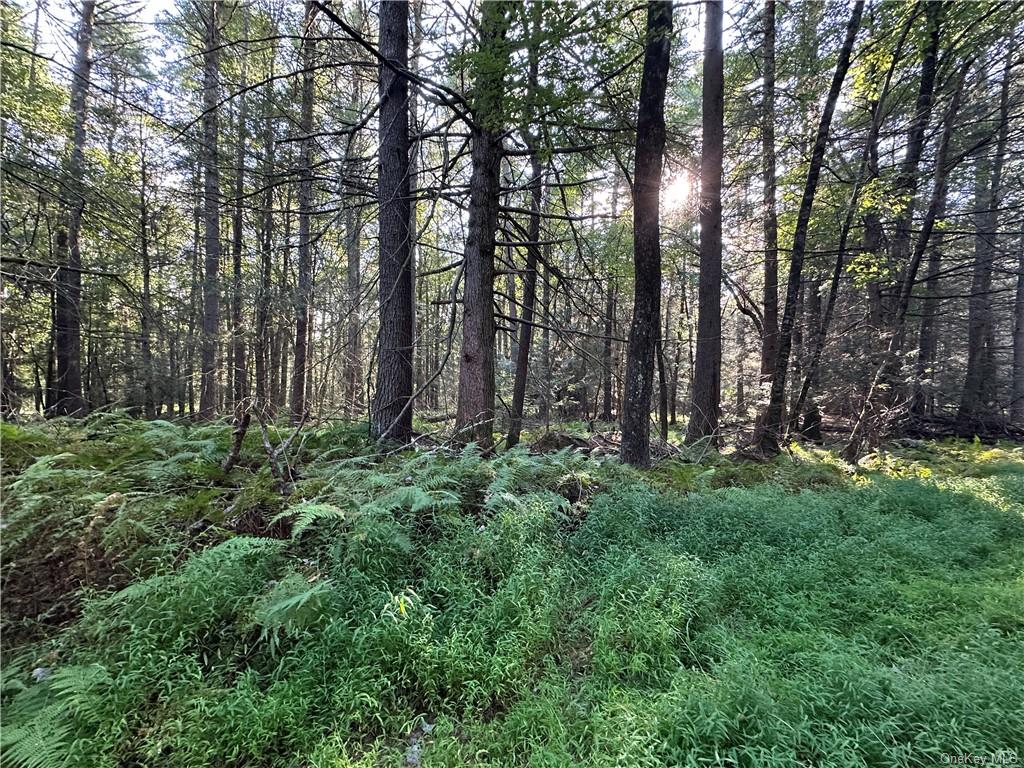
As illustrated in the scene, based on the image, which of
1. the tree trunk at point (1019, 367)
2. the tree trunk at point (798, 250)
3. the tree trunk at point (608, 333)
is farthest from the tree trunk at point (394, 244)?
the tree trunk at point (1019, 367)

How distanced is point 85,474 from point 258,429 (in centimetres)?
232

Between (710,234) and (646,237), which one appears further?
(710,234)

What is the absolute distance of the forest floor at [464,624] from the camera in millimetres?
1875

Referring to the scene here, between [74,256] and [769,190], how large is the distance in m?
14.2

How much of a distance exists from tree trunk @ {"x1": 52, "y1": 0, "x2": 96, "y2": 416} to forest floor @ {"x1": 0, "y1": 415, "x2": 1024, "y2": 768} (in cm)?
281

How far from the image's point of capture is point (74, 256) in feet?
22.6

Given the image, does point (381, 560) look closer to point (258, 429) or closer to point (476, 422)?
point (476, 422)

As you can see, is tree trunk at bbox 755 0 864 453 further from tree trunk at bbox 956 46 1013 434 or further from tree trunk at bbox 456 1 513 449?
tree trunk at bbox 956 46 1013 434

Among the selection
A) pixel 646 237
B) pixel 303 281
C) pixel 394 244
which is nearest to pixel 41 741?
pixel 394 244

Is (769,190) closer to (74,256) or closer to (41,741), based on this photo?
(41,741)

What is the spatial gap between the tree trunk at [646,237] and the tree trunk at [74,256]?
617cm

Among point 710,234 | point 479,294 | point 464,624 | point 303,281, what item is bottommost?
point 464,624

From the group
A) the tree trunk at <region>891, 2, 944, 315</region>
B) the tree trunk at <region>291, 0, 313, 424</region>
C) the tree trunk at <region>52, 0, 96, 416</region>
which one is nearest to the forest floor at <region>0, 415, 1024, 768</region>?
the tree trunk at <region>52, 0, 96, 416</region>

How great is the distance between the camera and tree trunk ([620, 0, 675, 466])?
4957 mm
